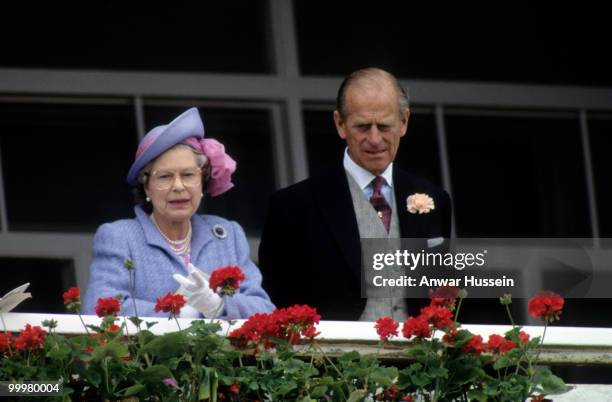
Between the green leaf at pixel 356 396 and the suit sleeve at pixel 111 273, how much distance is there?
33.4 inches

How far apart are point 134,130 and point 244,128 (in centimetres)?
55

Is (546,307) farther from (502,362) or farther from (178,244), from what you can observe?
(178,244)

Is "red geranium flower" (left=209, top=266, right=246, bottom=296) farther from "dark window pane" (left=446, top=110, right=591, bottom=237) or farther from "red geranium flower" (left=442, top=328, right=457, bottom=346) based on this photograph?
"dark window pane" (left=446, top=110, right=591, bottom=237)

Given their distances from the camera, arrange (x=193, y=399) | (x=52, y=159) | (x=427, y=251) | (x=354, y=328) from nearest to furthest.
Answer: (x=193, y=399), (x=354, y=328), (x=427, y=251), (x=52, y=159)

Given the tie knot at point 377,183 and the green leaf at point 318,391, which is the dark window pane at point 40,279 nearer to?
the tie knot at point 377,183

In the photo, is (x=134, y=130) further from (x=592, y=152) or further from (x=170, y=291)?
(x=170, y=291)

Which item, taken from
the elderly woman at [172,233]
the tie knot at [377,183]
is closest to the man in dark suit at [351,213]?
the tie knot at [377,183]

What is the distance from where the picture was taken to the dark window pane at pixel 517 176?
11.0 metres

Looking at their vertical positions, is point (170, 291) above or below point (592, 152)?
below

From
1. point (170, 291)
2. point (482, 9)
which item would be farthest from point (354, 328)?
point (482, 9)

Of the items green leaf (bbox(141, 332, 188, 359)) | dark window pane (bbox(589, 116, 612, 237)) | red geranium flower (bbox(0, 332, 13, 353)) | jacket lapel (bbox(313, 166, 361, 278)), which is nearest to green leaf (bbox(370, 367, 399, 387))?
green leaf (bbox(141, 332, 188, 359))

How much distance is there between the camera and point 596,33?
11.3m

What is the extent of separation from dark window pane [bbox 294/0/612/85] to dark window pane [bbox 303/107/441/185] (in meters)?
0.24

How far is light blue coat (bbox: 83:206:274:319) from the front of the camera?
7.18 meters
